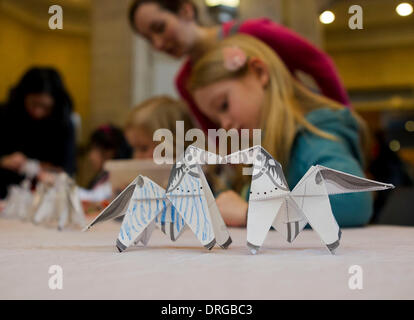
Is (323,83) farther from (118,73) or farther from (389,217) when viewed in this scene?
(118,73)

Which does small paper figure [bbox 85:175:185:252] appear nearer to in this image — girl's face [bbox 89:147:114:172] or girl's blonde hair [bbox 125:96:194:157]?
girl's blonde hair [bbox 125:96:194:157]

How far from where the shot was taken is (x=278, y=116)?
83 centimetres

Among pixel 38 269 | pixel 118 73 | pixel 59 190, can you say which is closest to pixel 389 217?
pixel 59 190

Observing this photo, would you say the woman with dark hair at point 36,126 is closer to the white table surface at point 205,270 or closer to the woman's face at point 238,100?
the woman's face at point 238,100

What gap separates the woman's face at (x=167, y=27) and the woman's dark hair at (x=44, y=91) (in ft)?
1.29

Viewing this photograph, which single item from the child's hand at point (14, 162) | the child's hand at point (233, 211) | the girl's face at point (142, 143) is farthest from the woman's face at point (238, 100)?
the child's hand at point (14, 162)

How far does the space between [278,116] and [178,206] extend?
44cm

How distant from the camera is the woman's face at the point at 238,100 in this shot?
0.88m

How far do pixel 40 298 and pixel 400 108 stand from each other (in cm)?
444

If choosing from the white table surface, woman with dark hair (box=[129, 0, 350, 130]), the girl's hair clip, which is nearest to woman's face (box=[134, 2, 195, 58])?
woman with dark hair (box=[129, 0, 350, 130])

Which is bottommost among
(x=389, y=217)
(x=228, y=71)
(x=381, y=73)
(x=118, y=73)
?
(x=389, y=217)

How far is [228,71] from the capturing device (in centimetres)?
90
